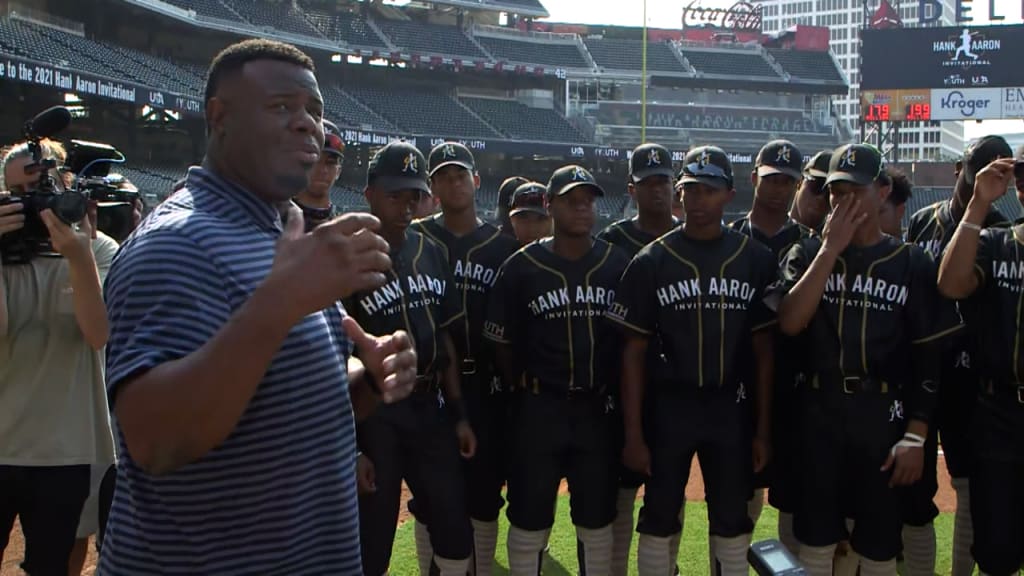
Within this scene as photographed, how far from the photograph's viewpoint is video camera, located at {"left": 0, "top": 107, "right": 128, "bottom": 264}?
2.96m

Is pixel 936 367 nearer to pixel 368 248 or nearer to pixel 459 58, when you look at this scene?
pixel 368 248

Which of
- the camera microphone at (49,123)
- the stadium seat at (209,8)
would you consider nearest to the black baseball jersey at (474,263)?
the camera microphone at (49,123)

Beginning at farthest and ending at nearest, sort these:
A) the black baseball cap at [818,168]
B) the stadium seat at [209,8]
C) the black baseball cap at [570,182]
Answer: the stadium seat at [209,8], the black baseball cap at [818,168], the black baseball cap at [570,182]

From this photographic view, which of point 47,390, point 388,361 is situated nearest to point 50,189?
point 47,390

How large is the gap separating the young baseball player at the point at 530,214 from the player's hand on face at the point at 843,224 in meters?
1.98

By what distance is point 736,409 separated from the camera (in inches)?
155

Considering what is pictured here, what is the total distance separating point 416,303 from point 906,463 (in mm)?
2048

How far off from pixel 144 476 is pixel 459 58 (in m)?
36.0

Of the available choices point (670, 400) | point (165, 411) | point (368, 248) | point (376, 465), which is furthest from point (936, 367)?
point (165, 411)

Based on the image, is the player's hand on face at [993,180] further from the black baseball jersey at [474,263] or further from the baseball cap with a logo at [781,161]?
the black baseball jersey at [474,263]

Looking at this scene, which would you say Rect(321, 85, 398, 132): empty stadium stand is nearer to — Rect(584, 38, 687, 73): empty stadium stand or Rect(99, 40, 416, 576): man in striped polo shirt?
Rect(584, 38, 687, 73): empty stadium stand

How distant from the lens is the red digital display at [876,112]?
30.7m

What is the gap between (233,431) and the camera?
5.42ft

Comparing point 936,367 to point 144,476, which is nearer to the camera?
point 144,476
